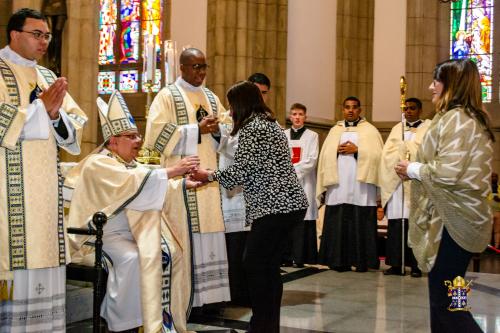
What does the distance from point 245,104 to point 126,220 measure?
1014mm

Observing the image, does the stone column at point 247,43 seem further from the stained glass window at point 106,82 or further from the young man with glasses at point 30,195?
the young man with glasses at point 30,195

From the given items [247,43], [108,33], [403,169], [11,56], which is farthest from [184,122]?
[108,33]

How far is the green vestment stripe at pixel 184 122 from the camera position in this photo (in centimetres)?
566

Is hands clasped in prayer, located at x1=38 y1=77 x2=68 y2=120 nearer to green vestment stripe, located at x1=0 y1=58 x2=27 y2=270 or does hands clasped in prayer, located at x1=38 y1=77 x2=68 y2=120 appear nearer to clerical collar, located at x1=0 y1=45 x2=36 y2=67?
green vestment stripe, located at x1=0 y1=58 x2=27 y2=270

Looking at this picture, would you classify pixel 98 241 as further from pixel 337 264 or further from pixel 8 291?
pixel 337 264

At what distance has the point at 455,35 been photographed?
1334 centimetres

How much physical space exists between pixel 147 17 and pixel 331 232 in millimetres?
7474

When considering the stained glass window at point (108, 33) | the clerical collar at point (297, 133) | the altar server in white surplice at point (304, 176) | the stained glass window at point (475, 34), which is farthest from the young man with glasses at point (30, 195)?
the stained glass window at point (108, 33)

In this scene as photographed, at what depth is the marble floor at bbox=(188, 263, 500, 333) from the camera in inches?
217

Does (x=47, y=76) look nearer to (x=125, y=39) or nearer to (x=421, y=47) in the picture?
(x=421, y=47)

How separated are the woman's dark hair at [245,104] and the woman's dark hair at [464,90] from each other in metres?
1.19

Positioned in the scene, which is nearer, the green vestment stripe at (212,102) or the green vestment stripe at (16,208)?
the green vestment stripe at (16,208)

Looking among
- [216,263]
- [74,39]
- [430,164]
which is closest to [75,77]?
[74,39]

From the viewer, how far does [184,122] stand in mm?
5809
